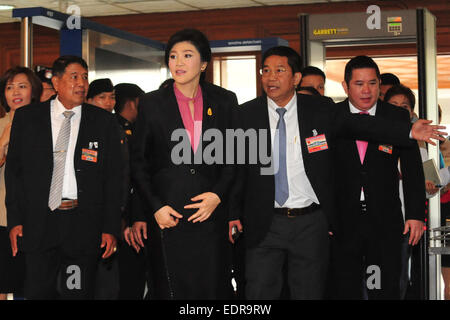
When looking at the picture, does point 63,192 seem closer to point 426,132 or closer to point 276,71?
point 276,71

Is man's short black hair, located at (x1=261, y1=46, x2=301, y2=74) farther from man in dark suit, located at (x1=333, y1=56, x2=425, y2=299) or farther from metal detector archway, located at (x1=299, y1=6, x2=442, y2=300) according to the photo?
→ metal detector archway, located at (x1=299, y1=6, x2=442, y2=300)

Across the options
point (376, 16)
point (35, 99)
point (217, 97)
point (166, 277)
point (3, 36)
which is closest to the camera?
point (166, 277)

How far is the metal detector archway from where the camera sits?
5398 mm

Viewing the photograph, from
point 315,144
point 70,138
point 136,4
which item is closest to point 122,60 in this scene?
point 70,138

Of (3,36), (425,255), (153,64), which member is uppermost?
(3,36)

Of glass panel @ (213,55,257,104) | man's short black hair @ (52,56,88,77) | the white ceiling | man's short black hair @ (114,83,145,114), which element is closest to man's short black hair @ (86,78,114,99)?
man's short black hair @ (114,83,145,114)

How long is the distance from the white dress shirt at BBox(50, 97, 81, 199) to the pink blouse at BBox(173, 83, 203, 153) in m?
0.66

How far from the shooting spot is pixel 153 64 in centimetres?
670

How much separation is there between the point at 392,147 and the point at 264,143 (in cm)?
65

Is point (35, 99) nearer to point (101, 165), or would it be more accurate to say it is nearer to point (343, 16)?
point (101, 165)

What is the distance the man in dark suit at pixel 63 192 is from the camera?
3.31 meters

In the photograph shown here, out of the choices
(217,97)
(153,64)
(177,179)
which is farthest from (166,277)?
(153,64)

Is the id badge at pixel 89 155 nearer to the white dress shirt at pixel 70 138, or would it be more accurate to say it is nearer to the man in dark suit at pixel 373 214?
the white dress shirt at pixel 70 138

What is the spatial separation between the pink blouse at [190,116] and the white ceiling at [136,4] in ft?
21.9
